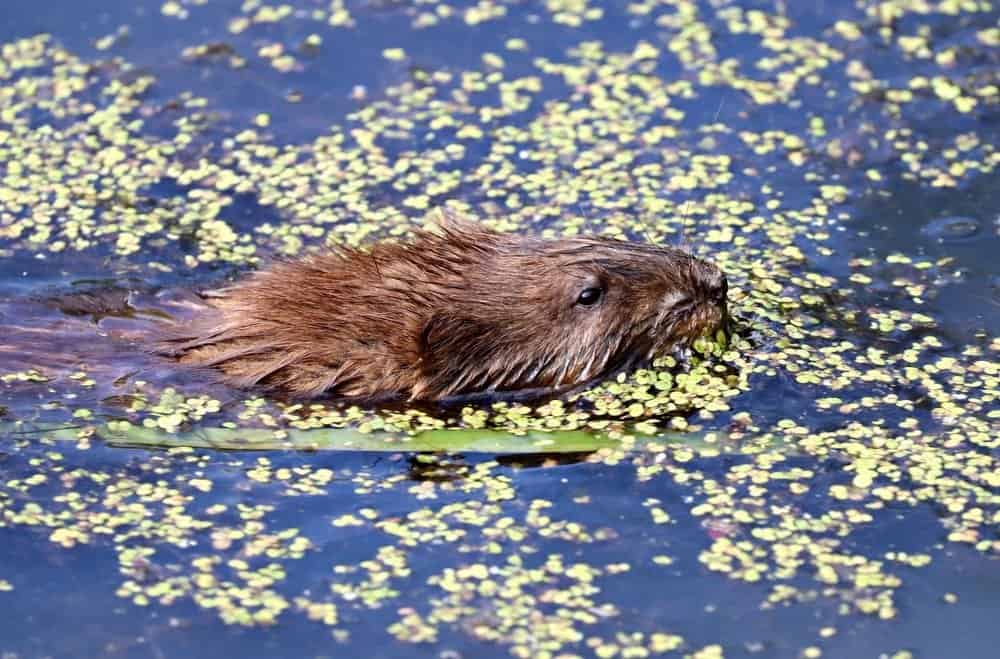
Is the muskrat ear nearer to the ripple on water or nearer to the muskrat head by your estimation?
the muskrat head

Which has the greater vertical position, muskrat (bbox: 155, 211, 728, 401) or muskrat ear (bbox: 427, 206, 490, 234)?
muskrat ear (bbox: 427, 206, 490, 234)

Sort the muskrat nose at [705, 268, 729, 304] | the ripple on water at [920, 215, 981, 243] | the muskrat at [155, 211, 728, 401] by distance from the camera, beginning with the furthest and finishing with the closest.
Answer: the ripple on water at [920, 215, 981, 243] → the muskrat nose at [705, 268, 729, 304] → the muskrat at [155, 211, 728, 401]

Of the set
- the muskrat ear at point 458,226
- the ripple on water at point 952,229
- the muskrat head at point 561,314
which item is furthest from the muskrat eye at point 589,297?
the ripple on water at point 952,229

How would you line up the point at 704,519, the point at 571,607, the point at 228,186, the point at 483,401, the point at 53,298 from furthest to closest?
1. the point at 228,186
2. the point at 53,298
3. the point at 483,401
4. the point at 704,519
5. the point at 571,607

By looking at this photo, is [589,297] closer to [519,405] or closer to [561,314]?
[561,314]

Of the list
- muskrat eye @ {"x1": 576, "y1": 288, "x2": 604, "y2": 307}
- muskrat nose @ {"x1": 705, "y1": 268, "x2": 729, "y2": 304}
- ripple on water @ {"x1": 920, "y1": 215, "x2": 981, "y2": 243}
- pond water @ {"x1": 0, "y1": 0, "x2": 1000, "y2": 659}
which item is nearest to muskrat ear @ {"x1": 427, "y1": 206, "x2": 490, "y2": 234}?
muskrat eye @ {"x1": 576, "y1": 288, "x2": 604, "y2": 307}

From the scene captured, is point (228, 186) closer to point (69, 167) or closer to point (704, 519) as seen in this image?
point (69, 167)

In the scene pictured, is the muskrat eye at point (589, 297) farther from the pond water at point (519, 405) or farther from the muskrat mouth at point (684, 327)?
the pond water at point (519, 405)

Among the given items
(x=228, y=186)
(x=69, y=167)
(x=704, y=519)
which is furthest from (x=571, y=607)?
(x=69, y=167)
